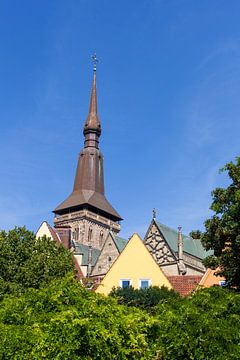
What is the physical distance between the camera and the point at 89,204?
306 feet

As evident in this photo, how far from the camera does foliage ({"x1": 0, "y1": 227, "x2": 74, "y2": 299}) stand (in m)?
28.7

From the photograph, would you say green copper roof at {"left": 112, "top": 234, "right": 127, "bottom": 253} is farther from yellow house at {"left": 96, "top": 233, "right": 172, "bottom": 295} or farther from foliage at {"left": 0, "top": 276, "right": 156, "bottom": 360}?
foliage at {"left": 0, "top": 276, "right": 156, "bottom": 360}

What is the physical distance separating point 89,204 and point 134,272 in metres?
61.8

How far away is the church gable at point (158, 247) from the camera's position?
172 ft

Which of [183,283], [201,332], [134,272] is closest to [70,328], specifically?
[201,332]

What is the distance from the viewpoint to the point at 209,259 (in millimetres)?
22766

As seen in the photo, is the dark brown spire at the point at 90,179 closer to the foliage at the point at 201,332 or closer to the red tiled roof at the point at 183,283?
the red tiled roof at the point at 183,283

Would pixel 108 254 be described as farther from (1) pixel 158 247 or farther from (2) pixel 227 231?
(2) pixel 227 231

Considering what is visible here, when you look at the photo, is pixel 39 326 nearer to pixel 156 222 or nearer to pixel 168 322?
pixel 168 322

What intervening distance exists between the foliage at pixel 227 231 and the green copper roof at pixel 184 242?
29913 mm

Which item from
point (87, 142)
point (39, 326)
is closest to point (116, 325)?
point (39, 326)

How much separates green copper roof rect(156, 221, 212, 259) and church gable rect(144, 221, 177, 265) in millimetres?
432

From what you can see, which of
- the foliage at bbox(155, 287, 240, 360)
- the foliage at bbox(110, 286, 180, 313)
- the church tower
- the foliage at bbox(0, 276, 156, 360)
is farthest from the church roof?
the foliage at bbox(0, 276, 156, 360)

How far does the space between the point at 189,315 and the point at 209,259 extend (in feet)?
28.8
